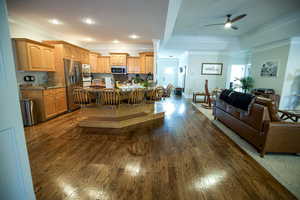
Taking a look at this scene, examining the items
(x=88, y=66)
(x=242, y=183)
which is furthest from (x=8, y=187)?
(x=88, y=66)

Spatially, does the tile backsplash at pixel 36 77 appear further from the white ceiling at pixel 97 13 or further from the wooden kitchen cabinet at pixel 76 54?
the white ceiling at pixel 97 13

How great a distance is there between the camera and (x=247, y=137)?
2586mm

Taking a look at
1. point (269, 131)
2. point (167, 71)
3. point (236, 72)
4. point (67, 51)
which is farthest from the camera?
point (167, 71)

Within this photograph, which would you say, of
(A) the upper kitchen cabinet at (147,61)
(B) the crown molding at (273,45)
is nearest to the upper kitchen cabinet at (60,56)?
(A) the upper kitchen cabinet at (147,61)

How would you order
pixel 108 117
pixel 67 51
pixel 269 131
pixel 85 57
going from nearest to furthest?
pixel 269 131, pixel 108 117, pixel 67 51, pixel 85 57

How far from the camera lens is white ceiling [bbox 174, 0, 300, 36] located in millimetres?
3432

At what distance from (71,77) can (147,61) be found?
3.18 m

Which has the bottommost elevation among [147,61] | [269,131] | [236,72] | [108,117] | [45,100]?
[108,117]

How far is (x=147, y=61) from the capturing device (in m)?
6.00

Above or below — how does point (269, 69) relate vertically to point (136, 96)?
above

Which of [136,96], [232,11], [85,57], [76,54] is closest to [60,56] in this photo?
[76,54]

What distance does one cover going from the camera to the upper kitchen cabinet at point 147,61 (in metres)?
5.96

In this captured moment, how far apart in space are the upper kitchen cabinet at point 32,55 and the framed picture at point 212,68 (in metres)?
7.38

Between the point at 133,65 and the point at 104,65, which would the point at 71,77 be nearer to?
the point at 104,65
